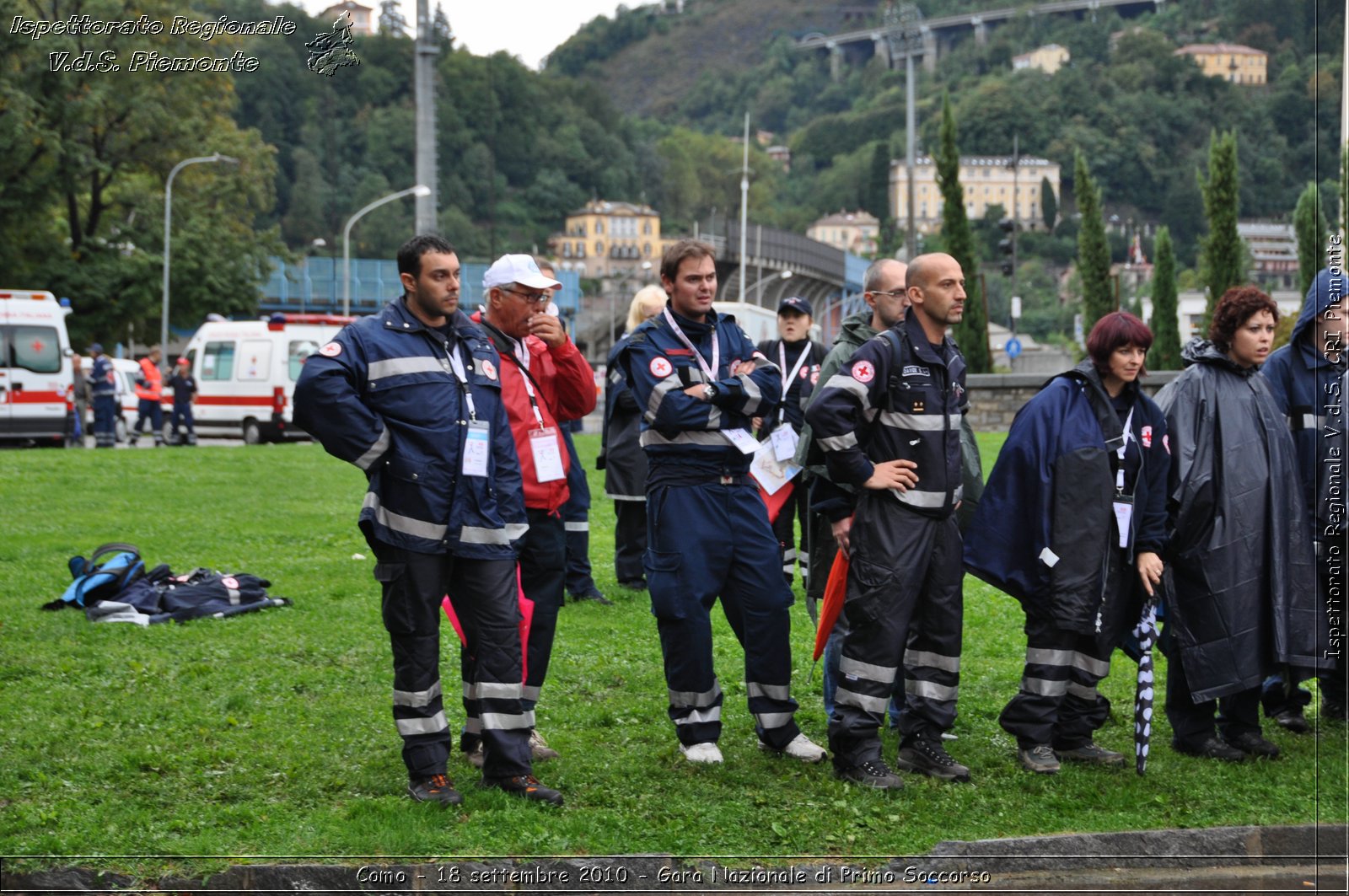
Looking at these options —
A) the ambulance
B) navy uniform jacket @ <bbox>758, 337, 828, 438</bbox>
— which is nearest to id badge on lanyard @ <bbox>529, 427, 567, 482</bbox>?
navy uniform jacket @ <bbox>758, 337, 828, 438</bbox>

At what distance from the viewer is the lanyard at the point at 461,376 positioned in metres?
6.11

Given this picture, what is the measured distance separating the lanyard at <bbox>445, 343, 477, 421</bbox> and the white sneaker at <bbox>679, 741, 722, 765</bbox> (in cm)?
180

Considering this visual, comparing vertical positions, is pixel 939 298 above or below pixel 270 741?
above

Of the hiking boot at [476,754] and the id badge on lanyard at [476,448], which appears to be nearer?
the id badge on lanyard at [476,448]

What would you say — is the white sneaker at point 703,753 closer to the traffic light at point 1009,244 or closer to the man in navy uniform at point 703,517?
the man in navy uniform at point 703,517

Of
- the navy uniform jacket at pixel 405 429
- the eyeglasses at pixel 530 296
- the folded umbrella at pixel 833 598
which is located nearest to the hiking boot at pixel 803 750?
the folded umbrella at pixel 833 598

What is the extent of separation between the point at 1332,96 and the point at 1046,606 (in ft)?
8.24

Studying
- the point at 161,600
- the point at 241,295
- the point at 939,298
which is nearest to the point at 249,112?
the point at 241,295

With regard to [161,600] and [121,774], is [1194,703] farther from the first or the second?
[161,600]

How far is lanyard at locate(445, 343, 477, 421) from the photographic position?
611 centimetres

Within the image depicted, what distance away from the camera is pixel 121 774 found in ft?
20.7

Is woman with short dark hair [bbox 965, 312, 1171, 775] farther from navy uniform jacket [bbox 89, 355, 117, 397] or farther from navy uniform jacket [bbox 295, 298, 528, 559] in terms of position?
navy uniform jacket [bbox 89, 355, 117, 397]

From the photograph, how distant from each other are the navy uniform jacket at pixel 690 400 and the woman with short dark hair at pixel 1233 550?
6.71ft

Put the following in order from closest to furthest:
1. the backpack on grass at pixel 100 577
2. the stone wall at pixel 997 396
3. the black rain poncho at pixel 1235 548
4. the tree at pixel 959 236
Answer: the black rain poncho at pixel 1235 548
the backpack on grass at pixel 100 577
the stone wall at pixel 997 396
the tree at pixel 959 236
